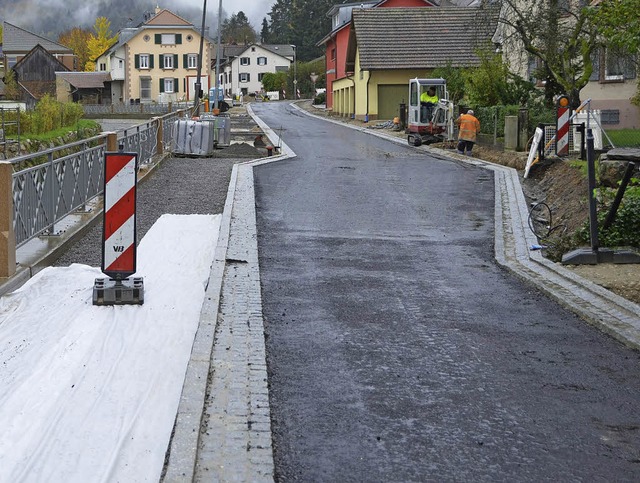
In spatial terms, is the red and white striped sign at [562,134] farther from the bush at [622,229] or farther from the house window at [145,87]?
the house window at [145,87]

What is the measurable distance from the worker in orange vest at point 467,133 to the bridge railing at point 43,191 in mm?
12826

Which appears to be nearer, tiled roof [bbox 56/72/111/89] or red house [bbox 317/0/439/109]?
red house [bbox 317/0/439/109]

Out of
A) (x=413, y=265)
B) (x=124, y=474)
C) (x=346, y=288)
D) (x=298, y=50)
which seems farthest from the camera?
(x=298, y=50)

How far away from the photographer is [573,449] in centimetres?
565

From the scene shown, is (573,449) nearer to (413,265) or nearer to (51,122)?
(413,265)

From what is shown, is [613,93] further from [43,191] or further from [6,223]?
[6,223]

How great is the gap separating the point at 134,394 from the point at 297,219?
8.55m

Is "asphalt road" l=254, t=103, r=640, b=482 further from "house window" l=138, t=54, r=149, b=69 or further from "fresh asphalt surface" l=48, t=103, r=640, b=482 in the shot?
"house window" l=138, t=54, r=149, b=69

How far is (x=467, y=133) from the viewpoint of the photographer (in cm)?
2831

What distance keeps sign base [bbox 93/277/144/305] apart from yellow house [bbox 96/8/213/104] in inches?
3808

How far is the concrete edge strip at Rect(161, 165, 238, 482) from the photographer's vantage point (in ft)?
17.0

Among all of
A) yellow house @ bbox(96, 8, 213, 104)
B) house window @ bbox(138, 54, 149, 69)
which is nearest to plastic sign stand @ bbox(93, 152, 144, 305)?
yellow house @ bbox(96, 8, 213, 104)

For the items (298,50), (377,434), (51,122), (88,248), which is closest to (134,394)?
(377,434)

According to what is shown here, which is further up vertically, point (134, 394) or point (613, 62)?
point (613, 62)
